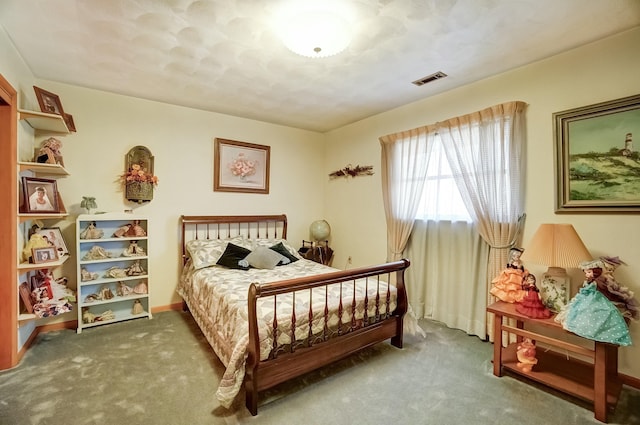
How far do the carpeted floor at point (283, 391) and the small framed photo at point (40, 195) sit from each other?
126 centimetres

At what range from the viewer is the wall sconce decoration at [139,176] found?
3.30 meters

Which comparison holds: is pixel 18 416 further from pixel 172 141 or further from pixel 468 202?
pixel 468 202

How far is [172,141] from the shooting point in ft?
12.0

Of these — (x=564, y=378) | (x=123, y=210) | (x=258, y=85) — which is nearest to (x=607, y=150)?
(x=564, y=378)

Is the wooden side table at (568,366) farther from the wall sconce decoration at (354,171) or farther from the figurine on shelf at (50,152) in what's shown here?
the figurine on shelf at (50,152)

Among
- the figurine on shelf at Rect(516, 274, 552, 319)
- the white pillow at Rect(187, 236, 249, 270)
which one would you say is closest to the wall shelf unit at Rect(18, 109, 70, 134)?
the white pillow at Rect(187, 236, 249, 270)

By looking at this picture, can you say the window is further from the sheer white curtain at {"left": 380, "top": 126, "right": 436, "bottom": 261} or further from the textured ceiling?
the textured ceiling

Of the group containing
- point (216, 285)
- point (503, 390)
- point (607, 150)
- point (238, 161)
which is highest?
point (238, 161)

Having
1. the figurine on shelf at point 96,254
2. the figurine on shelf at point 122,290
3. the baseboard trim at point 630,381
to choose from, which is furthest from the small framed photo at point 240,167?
the baseboard trim at point 630,381

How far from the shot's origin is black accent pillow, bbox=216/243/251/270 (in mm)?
3283

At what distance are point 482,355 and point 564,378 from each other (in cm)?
61

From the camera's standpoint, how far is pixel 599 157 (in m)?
2.24

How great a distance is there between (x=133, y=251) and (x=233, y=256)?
44.6 inches

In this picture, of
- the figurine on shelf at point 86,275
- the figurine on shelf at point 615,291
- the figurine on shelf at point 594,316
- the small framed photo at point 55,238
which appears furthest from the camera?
the figurine on shelf at point 86,275
